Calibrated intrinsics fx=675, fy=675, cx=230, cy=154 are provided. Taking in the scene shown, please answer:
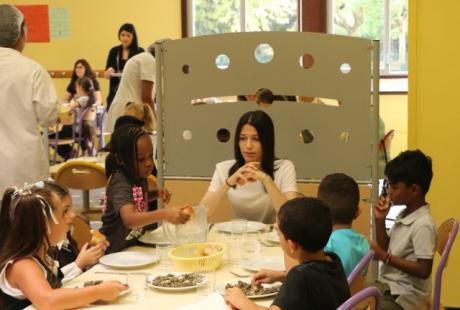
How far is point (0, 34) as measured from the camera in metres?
3.37

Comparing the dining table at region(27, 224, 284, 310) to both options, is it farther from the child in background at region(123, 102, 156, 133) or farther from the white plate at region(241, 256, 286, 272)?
the child in background at region(123, 102, 156, 133)

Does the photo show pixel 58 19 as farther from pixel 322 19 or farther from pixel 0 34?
pixel 0 34

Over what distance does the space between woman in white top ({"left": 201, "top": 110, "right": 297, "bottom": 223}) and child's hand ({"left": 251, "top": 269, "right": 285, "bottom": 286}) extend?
36.3 inches

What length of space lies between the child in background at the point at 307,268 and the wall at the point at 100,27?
25.1 ft

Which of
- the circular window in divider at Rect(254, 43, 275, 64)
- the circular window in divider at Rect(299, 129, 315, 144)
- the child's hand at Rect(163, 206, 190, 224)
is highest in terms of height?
the circular window in divider at Rect(254, 43, 275, 64)

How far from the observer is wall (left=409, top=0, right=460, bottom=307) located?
3.53 m

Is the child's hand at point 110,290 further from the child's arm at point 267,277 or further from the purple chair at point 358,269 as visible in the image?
the purple chair at point 358,269

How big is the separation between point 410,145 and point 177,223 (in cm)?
162

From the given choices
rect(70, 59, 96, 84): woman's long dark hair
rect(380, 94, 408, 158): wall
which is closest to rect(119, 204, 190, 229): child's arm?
rect(380, 94, 408, 158): wall

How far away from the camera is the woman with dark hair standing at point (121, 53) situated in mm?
7422

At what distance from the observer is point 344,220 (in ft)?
7.70

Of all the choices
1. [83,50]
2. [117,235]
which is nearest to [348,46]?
[117,235]

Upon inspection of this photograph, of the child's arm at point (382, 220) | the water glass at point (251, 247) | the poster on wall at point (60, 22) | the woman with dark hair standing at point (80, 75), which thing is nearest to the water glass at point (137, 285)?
the water glass at point (251, 247)

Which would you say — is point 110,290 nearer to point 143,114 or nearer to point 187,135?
point 187,135
